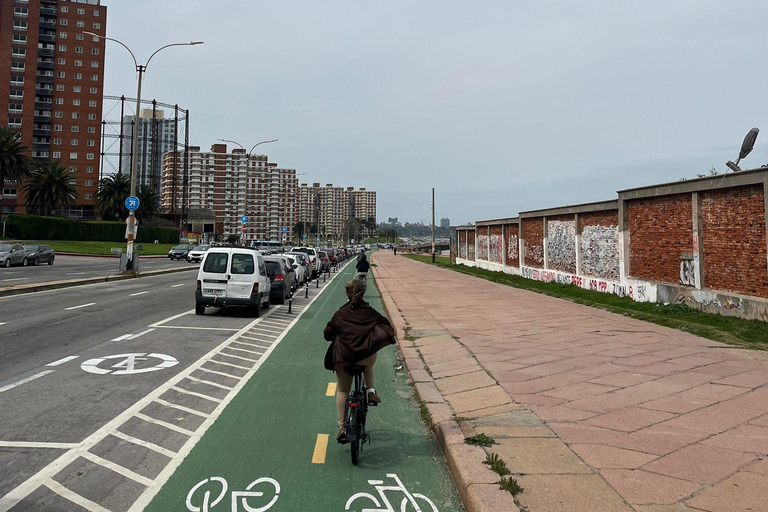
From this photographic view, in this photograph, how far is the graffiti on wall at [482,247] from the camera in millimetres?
39338

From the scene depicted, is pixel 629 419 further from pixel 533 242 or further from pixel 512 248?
pixel 512 248

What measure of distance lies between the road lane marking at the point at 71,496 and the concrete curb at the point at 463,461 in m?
2.57

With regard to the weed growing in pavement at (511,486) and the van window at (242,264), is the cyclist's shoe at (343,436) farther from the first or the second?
the van window at (242,264)

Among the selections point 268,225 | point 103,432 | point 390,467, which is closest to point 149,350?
point 103,432

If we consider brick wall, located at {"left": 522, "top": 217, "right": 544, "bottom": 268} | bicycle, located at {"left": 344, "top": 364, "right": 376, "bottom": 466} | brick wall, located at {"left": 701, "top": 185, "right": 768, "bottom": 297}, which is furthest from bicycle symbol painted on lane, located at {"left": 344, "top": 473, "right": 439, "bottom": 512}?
brick wall, located at {"left": 522, "top": 217, "right": 544, "bottom": 268}

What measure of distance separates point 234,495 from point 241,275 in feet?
35.6

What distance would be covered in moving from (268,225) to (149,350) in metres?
168

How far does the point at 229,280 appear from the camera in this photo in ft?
46.8

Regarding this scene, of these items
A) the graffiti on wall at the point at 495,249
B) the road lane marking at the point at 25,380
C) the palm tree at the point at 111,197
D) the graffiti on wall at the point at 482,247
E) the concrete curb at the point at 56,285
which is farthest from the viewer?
the palm tree at the point at 111,197

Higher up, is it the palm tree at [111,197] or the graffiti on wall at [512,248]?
the palm tree at [111,197]

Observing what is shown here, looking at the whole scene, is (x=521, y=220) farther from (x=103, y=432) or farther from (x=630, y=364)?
(x=103, y=432)

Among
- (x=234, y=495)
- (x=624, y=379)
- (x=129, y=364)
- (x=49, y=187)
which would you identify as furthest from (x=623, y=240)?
(x=49, y=187)

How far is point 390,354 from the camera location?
10.2 meters

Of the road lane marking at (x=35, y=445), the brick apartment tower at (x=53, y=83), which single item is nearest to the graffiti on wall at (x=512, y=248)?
the road lane marking at (x=35, y=445)
